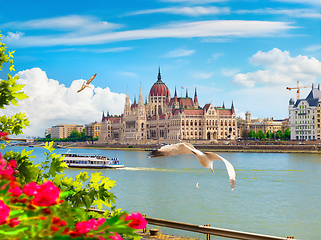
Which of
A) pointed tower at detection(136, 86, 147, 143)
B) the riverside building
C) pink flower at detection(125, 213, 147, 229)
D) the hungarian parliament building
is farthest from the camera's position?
pointed tower at detection(136, 86, 147, 143)

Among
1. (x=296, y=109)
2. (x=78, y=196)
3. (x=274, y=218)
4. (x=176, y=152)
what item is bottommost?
(x=274, y=218)

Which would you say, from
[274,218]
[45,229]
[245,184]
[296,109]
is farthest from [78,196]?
[296,109]

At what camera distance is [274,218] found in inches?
830

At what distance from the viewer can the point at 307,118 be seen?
11781 centimetres

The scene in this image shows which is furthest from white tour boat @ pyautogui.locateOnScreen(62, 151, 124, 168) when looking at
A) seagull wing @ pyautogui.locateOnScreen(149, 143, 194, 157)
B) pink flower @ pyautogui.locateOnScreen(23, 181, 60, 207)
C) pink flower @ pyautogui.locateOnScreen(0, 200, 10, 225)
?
pink flower @ pyautogui.locateOnScreen(0, 200, 10, 225)

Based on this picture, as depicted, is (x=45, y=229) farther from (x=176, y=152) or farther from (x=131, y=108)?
(x=131, y=108)

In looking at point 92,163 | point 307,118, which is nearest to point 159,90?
point 307,118

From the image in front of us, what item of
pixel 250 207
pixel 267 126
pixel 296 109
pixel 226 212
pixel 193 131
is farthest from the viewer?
pixel 267 126

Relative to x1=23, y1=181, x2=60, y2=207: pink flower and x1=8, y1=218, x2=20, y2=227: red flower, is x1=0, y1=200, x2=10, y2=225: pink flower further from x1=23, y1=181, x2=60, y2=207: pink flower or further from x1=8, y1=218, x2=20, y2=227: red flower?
x1=23, y1=181, x2=60, y2=207: pink flower

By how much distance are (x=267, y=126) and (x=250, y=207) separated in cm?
17494

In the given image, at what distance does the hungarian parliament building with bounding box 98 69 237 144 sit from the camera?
141 meters

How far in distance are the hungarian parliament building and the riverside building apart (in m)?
24.8

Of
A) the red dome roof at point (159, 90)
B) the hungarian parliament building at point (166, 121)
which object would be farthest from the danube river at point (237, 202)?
the red dome roof at point (159, 90)

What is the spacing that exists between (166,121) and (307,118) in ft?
178
